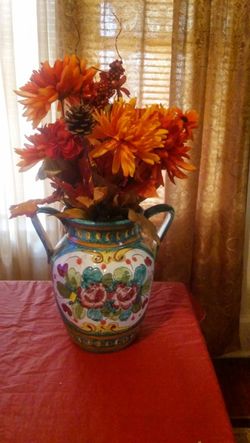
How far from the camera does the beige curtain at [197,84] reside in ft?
4.35

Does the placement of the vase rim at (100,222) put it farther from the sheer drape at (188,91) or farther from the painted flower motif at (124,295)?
the sheer drape at (188,91)

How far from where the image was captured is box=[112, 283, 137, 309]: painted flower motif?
0.82m

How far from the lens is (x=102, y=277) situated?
807 mm

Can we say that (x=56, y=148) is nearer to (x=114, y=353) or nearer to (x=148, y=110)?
(x=148, y=110)

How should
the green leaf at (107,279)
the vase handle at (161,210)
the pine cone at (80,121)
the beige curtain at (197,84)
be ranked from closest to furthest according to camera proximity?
the pine cone at (80,121)
the green leaf at (107,279)
the vase handle at (161,210)
the beige curtain at (197,84)

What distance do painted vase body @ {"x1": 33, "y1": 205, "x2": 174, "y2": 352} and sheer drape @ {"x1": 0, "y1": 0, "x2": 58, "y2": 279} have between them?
2.27ft

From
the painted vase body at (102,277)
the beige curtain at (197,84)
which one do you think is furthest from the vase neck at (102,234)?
the beige curtain at (197,84)

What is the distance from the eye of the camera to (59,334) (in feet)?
3.18

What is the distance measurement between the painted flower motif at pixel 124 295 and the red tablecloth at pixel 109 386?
13 cm

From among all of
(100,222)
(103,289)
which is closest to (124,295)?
(103,289)

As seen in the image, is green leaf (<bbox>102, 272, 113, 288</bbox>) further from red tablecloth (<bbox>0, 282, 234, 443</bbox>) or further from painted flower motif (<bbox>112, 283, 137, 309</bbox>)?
red tablecloth (<bbox>0, 282, 234, 443</bbox>)

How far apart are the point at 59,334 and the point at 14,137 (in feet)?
2.52

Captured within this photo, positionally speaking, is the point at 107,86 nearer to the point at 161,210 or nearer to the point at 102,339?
the point at 161,210

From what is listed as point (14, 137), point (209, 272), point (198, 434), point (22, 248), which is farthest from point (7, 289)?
point (209, 272)
